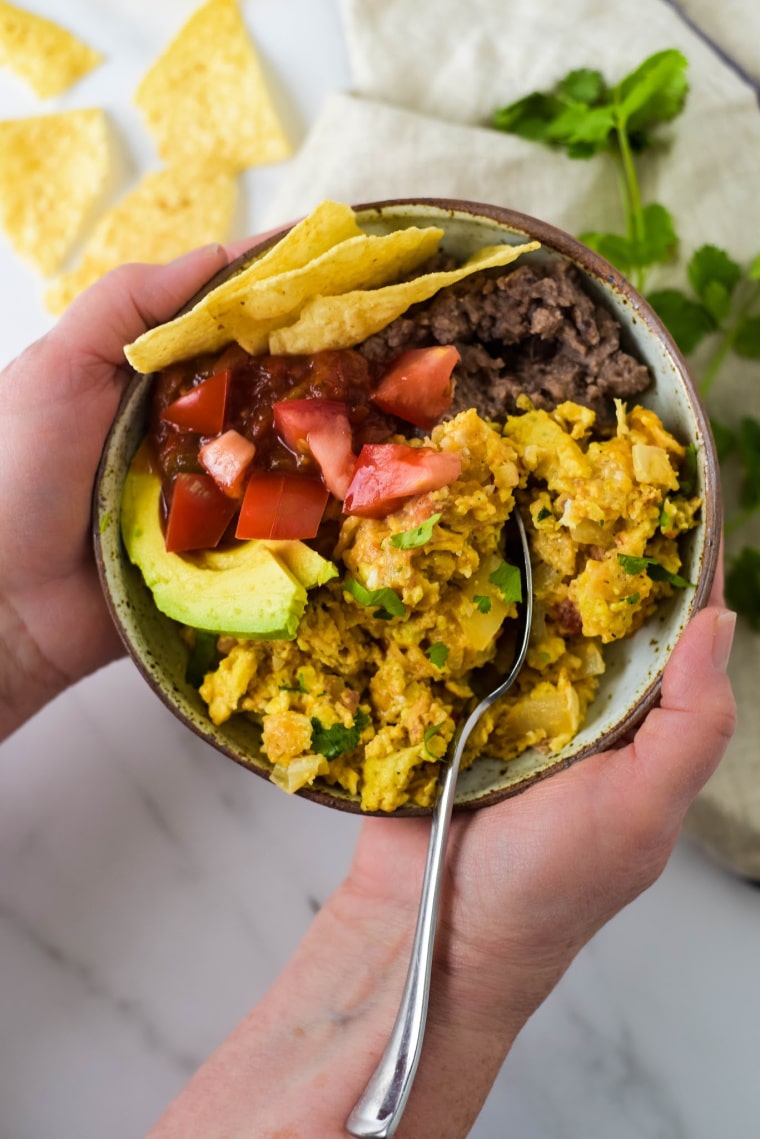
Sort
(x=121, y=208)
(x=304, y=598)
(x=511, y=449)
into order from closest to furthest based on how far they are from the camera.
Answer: (x=304, y=598) < (x=511, y=449) < (x=121, y=208)

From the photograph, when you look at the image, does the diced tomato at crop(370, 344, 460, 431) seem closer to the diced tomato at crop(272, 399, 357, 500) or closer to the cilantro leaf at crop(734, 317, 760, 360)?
the diced tomato at crop(272, 399, 357, 500)

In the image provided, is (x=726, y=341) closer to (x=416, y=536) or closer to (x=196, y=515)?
(x=416, y=536)

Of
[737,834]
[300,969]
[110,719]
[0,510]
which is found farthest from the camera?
[110,719]

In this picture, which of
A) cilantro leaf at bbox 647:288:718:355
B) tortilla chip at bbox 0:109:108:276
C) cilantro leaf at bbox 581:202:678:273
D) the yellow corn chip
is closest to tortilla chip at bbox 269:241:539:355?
the yellow corn chip

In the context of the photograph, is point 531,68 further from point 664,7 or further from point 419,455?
point 419,455

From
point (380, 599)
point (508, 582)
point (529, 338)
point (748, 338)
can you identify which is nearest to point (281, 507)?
point (380, 599)

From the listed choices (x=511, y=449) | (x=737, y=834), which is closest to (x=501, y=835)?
(x=511, y=449)
